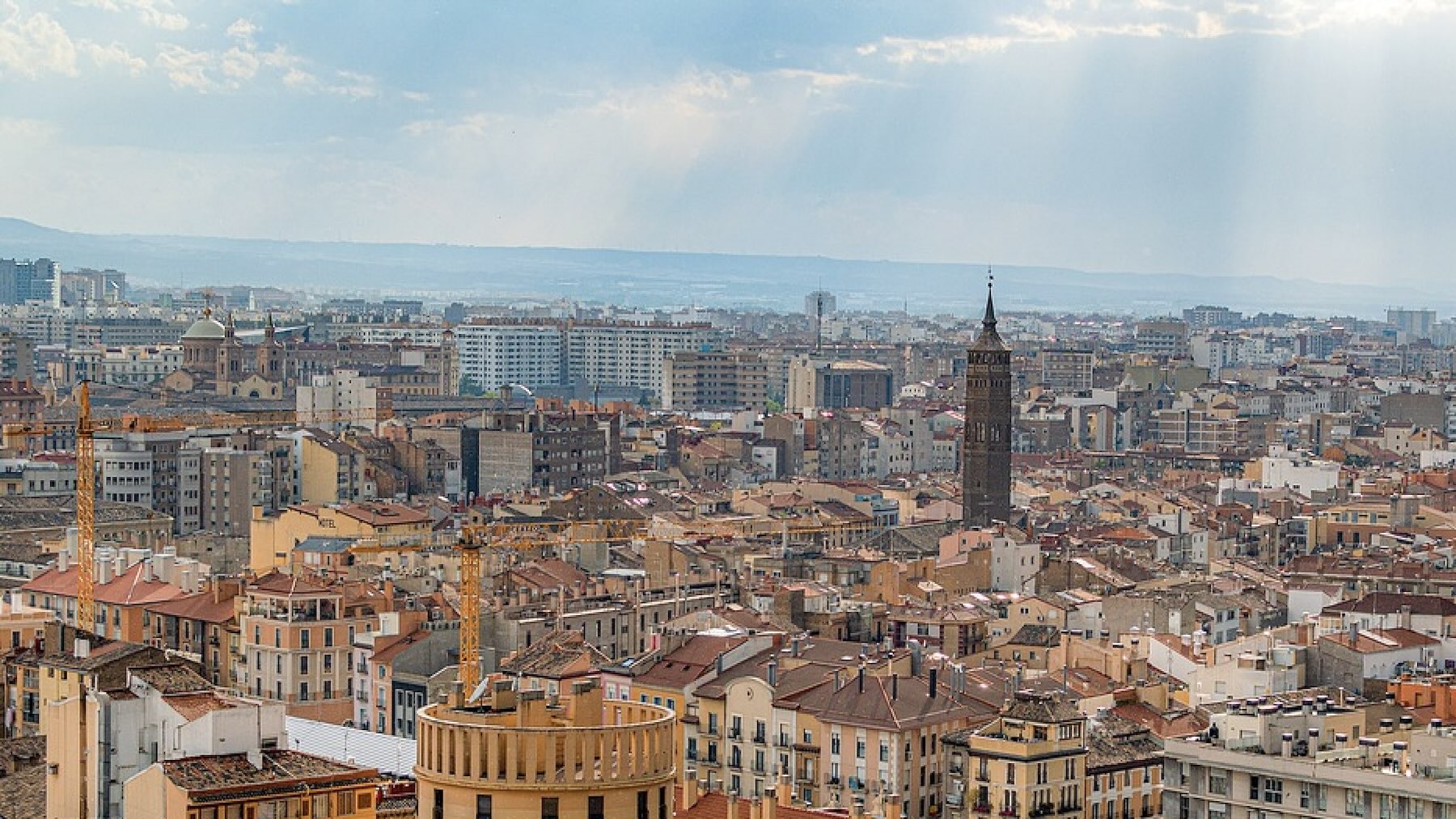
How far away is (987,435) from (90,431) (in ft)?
76.5

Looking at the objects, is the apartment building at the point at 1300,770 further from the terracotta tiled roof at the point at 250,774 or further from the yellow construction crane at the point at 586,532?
the yellow construction crane at the point at 586,532

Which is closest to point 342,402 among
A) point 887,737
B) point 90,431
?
point 90,431

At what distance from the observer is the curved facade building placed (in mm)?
15391

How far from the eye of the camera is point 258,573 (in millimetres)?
53844

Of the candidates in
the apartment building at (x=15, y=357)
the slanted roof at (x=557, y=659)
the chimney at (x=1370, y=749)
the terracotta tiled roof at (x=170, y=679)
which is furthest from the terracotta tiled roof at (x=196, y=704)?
the apartment building at (x=15, y=357)

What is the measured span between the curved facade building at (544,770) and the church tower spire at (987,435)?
55.7 metres

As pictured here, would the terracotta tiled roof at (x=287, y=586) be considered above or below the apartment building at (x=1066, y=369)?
above

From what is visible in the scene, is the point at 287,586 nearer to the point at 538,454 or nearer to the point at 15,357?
the point at 538,454

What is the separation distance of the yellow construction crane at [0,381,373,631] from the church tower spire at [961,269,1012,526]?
2045 centimetres

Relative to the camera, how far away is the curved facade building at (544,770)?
15.4 m

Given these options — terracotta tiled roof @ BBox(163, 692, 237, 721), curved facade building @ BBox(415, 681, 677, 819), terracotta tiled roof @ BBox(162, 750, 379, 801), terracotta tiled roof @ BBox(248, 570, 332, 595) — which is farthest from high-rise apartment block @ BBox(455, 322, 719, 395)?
curved facade building @ BBox(415, 681, 677, 819)

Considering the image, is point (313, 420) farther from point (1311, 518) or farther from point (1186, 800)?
point (1186, 800)

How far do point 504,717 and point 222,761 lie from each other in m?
8.24

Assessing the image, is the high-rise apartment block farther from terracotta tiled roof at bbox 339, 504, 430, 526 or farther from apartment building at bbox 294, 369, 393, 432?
terracotta tiled roof at bbox 339, 504, 430, 526
